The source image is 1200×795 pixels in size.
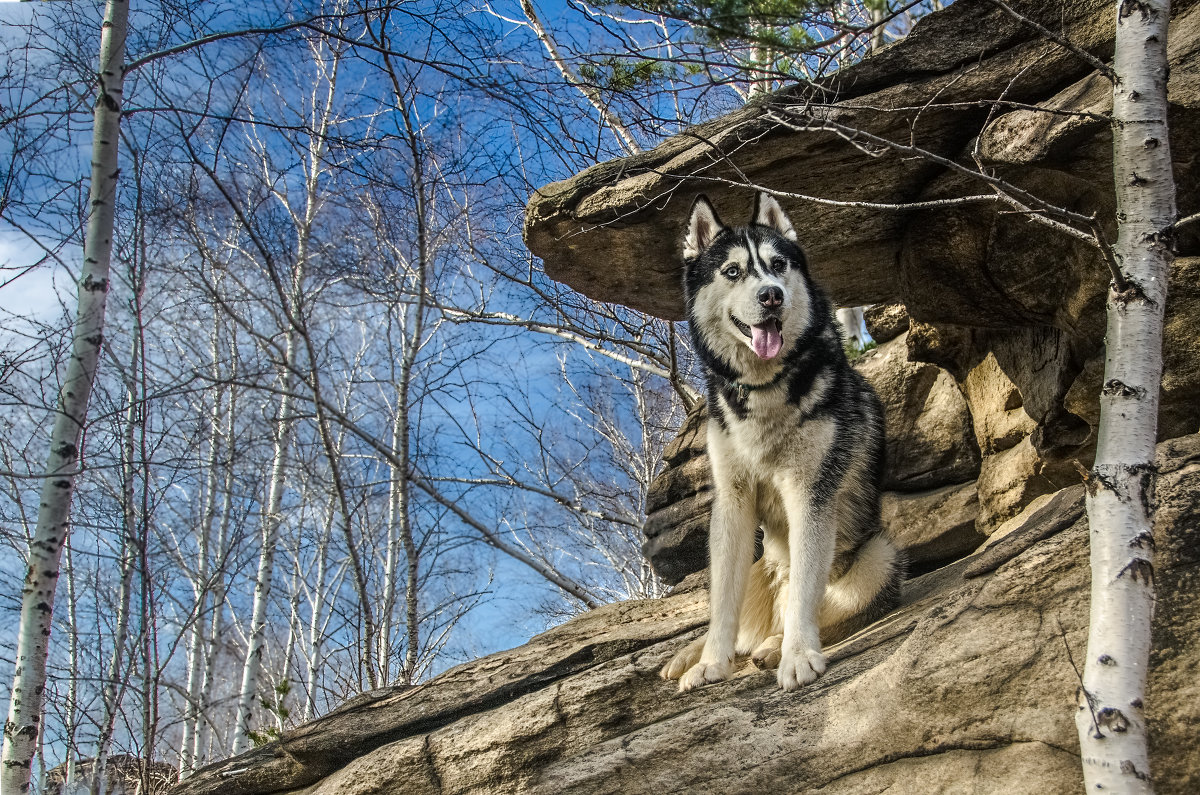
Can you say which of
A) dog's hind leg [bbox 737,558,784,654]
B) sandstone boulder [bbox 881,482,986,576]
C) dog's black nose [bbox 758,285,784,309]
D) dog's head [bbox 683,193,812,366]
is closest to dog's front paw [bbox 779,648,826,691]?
dog's hind leg [bbox 737,558,784,654]

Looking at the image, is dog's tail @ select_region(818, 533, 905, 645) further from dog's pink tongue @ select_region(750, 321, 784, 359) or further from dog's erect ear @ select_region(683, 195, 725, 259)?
dog's erect ear @ select_region(683, 195, 725, 259)

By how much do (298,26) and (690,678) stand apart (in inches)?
245

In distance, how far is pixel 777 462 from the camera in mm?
4934

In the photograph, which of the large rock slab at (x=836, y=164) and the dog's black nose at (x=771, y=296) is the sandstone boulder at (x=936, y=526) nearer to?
the large rock slab at (x=836, y=164)

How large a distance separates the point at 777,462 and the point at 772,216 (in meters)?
1.75

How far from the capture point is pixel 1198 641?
3373 millimetres

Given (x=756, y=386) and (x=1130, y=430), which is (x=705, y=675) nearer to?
(x=756, y=386)

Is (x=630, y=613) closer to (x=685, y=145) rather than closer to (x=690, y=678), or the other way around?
(x=690, y=678)

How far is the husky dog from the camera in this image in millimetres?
4750

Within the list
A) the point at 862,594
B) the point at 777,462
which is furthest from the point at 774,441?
the point at 862,594

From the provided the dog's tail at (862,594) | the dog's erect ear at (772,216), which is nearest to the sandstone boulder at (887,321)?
the dog's erect ear at (772,216)

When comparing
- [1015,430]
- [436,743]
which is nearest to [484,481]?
[436,743]

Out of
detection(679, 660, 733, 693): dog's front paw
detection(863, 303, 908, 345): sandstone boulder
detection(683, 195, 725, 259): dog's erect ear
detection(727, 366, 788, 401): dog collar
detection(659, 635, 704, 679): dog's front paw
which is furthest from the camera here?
detection(863, 303, 908, 345): sandstone boulder

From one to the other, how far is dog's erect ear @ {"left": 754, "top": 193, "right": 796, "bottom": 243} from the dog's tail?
2.08 meters
